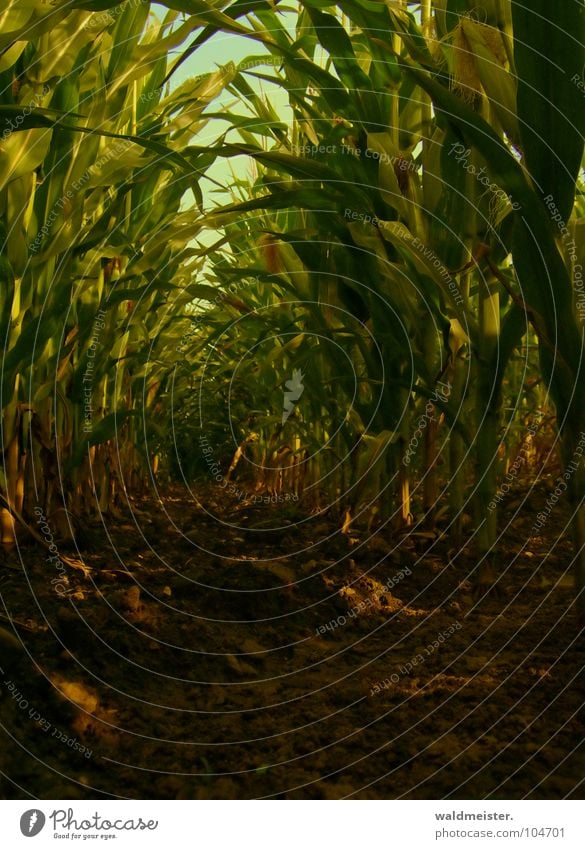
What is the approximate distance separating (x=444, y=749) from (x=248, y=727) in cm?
21

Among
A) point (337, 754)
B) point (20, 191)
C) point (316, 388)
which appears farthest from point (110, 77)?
point (337, 754)

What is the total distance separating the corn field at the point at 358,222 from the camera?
2.72 ft

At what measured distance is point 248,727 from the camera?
30.7 inches

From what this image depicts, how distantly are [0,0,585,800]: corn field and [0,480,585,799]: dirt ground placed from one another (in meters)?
0.10
